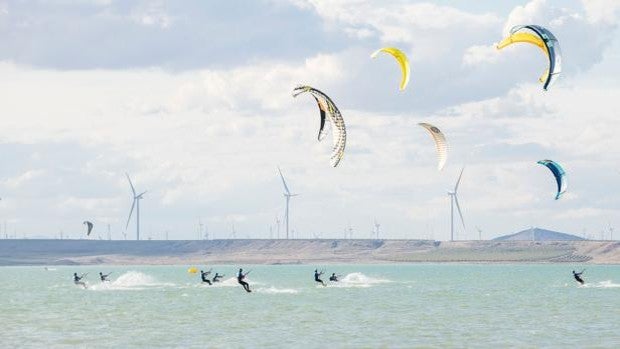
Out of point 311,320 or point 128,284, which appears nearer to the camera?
point 311,320

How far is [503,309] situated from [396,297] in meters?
15.4

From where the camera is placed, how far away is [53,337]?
5300cm

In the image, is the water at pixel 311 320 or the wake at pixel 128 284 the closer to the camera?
the water at pixel 311 320

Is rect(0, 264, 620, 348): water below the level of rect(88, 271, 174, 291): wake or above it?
below

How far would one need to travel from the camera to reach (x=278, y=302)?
264ft

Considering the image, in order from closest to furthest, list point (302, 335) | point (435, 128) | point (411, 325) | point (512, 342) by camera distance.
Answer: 1. point (512, 342)
2. point (302, 335)
3. point (411, 325)
4. point (435, 128)

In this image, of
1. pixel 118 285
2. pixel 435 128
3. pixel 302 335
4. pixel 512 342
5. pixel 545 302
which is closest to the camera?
pixel 512 342

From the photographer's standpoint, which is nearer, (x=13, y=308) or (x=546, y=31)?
(x=546, y=31)

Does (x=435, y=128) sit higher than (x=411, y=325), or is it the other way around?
(x=435, y=128)

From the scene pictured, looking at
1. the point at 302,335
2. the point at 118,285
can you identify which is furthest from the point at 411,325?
the point at 118,285

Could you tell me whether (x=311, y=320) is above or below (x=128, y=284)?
below

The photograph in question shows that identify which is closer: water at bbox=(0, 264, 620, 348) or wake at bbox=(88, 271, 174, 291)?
water at bbox=(0, 264, 620, 348)

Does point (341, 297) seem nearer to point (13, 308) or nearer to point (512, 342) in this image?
point (13, 308)

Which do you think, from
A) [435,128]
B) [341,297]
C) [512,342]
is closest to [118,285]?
[341,297]
